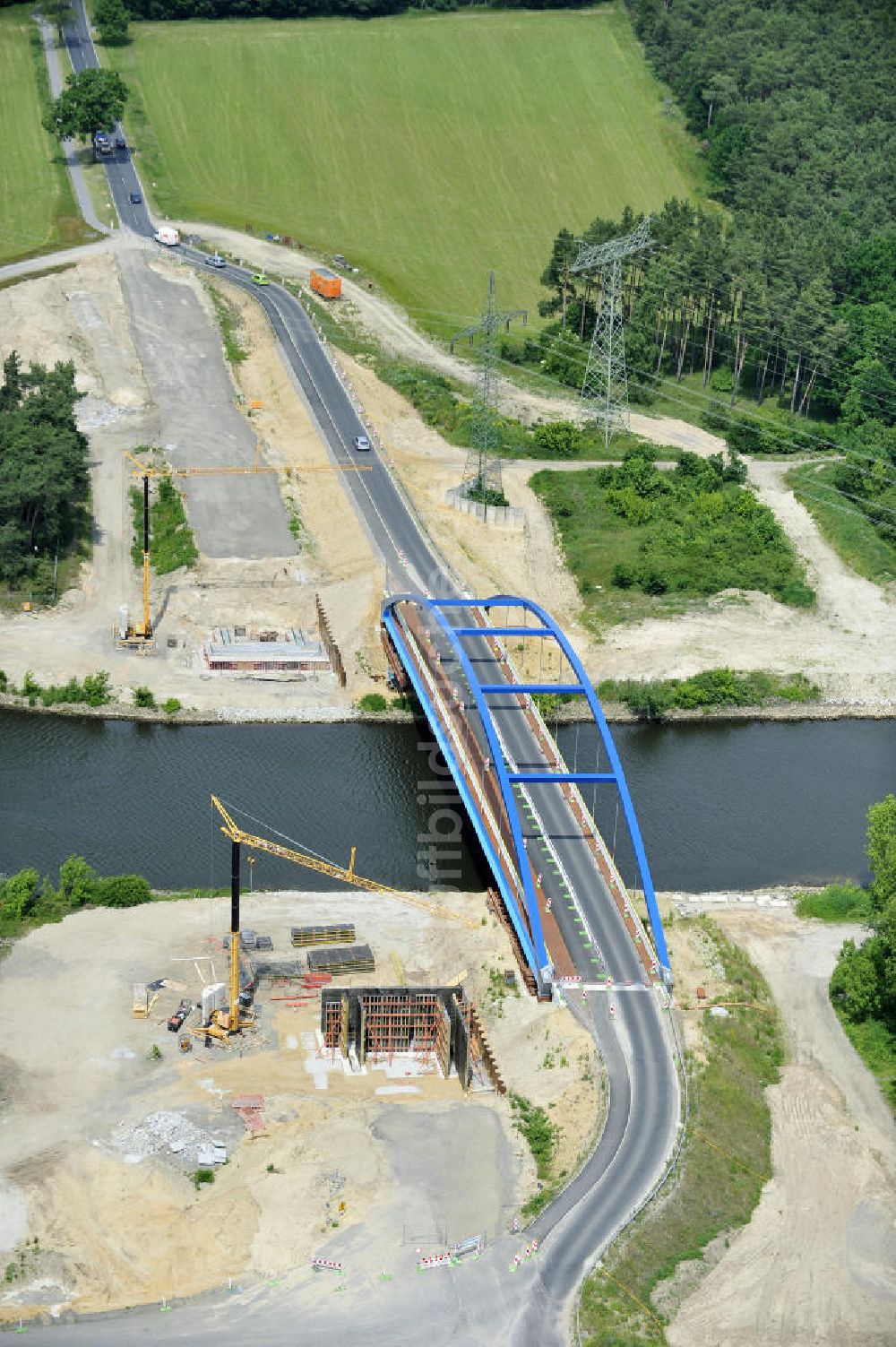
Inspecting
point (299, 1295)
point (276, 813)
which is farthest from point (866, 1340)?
point (276, 813)

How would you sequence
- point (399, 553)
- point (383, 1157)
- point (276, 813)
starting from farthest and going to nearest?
1. point (399, 553)
2. point (276, 813)
3. point (383, 1157)

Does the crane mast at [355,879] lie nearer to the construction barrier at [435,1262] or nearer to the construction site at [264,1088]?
the construction site at [264,1088]

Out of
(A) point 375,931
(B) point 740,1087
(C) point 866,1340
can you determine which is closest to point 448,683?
(A) point 375,931

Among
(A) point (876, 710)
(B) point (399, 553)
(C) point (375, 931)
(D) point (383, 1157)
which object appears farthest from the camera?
(B) point (399, 553)

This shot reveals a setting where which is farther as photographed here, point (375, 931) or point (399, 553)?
point (399, 553)

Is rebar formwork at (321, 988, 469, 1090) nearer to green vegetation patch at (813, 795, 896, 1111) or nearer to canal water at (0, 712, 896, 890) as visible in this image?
canal water at (0, 712, 896, 890)

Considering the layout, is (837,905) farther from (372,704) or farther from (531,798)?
(372,704)

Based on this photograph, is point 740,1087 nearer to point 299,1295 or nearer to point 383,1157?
point 383,1157
